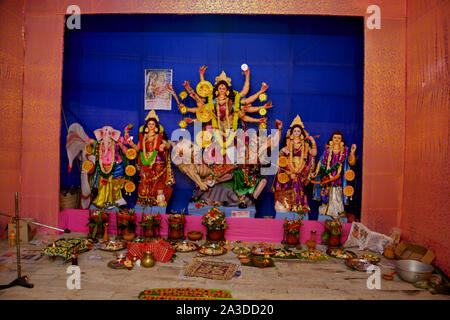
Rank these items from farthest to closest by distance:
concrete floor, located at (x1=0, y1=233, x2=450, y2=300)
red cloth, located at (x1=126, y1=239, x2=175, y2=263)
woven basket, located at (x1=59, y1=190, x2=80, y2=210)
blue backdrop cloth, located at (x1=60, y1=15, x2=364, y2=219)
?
1. blue backdrop cloth, located at (x1=60, y1=15, x2=364, y2=219)
2. woven basket, located at (x1=59, y1=190, x2=80, y2=210)
3. red cloth, located at (x1=126, y1=239, x2=175, y2=263)
4. concrete floor, located at (x1=0, y1=233, x2=450, y2=300)

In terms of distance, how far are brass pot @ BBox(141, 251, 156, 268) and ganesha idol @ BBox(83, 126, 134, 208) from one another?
2.27 metres

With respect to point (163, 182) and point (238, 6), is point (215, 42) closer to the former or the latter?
point (238, 6)

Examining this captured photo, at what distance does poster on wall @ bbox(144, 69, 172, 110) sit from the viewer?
7238 millimetres

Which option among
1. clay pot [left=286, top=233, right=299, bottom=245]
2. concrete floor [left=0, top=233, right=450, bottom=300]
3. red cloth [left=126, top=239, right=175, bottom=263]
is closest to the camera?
concrete floor [left=0, top=233, right=450, bottom=300]

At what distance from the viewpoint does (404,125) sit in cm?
581

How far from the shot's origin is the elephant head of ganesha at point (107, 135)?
22.0 ft

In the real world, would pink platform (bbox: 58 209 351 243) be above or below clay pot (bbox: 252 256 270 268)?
above

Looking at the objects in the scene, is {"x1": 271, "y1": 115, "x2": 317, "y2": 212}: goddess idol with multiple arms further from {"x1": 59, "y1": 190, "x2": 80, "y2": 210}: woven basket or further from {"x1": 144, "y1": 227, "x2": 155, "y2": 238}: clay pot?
{"x1": 59, "y1": 190, "x2": 80, "y2": 210}: woven basket

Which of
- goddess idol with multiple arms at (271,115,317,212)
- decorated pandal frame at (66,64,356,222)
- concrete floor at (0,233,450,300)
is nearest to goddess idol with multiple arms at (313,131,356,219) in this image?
decorated pandal frame at (66,64,356,222)

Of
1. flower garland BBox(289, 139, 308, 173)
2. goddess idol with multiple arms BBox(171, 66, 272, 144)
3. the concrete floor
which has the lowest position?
the concrete floor

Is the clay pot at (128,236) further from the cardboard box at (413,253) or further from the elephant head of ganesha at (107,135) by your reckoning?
the cardboard box at (413,253)

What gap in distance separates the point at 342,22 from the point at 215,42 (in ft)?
8.94

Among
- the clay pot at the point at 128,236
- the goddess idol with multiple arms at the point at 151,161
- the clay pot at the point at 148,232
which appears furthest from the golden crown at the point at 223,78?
the clay pot at the point at 128,236
